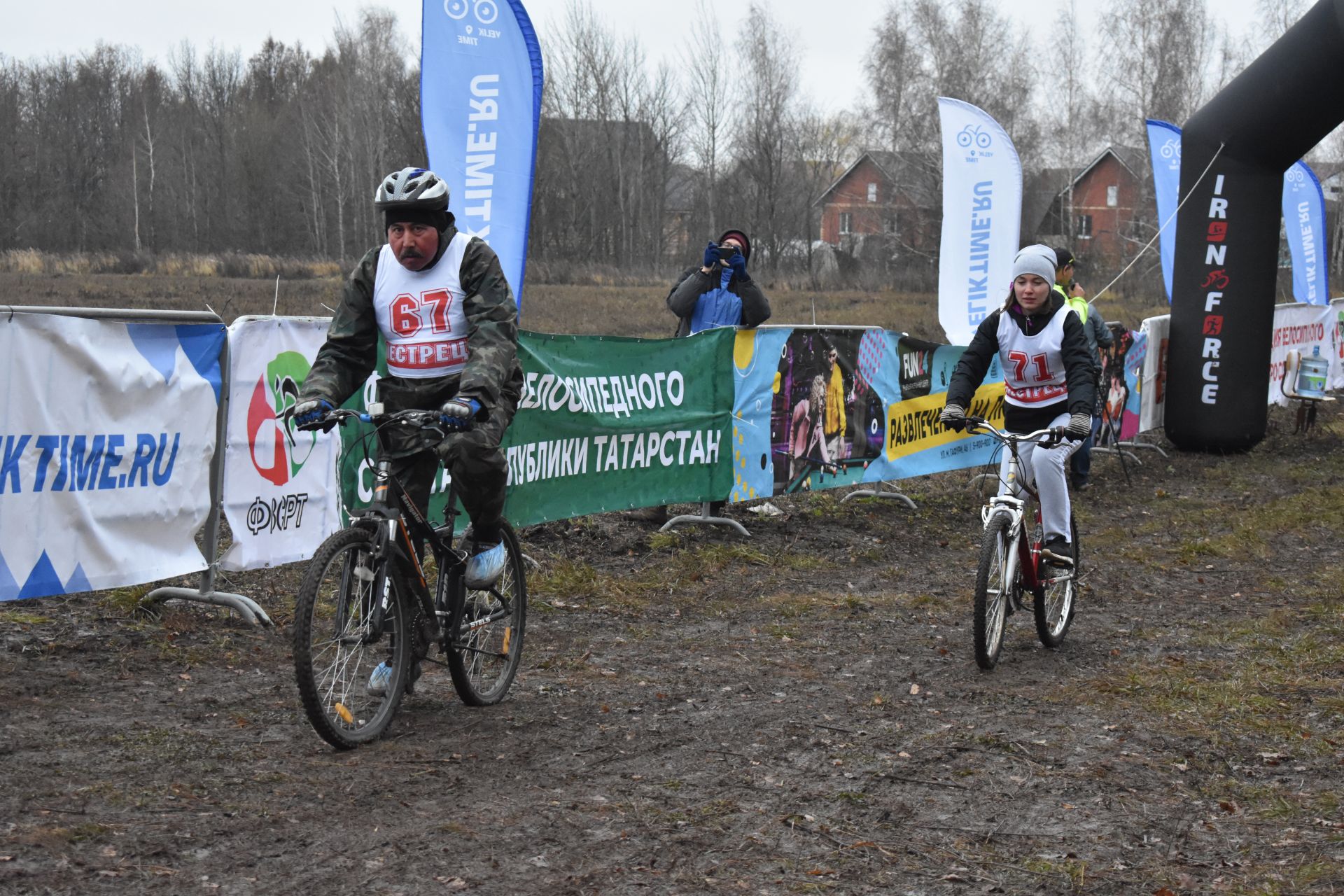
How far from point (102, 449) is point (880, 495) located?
→ 24.6 ft

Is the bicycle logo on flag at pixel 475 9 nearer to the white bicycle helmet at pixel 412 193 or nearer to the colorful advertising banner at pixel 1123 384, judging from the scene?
the white bicycle helmet at pixel 412 193

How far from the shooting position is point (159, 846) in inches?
145

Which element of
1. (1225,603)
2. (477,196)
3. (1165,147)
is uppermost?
(1165,147)

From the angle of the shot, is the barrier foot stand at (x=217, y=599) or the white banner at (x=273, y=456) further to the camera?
the white banner at (x=273, y=456)

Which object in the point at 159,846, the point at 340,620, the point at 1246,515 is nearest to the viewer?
the point at 159,846

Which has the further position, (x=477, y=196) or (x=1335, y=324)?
(x=1335, y=324)

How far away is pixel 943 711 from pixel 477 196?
16.9 ft

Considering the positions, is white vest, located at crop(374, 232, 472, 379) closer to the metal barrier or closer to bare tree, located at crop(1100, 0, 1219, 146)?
the metal barrier

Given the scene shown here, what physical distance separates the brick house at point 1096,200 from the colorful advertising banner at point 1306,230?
100 feet

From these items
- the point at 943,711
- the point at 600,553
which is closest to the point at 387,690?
the point at 943,711

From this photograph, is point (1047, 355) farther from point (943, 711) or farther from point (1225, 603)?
point (1225, 603)

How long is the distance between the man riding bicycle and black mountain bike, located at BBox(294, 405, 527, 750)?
13 cm

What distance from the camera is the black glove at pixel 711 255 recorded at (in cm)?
1022

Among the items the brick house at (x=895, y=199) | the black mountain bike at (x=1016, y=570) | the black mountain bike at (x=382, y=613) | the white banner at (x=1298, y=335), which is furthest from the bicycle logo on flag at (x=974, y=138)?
the brick house at (x=895, y=199)
